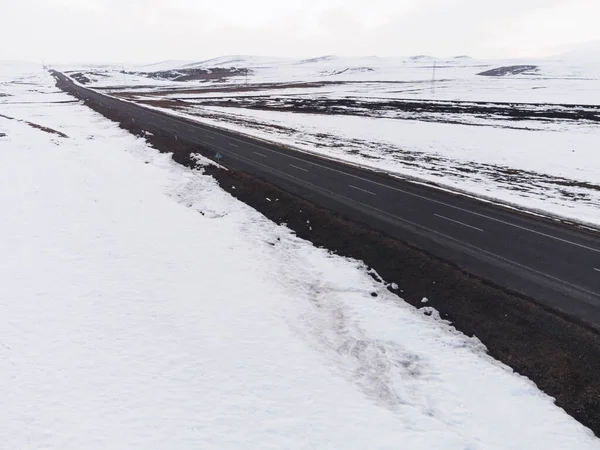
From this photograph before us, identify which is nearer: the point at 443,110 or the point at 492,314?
the point at 492,314

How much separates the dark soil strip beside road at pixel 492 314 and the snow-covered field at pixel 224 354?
537 mm

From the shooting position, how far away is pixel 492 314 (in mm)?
14000

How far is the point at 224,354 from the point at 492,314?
8.75 meters

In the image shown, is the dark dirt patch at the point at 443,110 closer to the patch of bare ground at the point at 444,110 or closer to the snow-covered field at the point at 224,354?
the patch of bare ground at the point at 444,110

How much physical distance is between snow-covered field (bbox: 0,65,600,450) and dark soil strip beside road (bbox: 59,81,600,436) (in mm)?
537

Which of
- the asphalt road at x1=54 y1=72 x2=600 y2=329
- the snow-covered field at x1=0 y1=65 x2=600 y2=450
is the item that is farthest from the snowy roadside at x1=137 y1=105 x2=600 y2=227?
the snow-covered field at x1=0 y1=65 x2=600 y2=450

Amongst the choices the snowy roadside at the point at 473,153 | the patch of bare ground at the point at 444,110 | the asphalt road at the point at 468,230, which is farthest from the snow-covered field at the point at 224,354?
the patch of bare ground at the point at 444,110

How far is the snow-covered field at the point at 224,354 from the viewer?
9.78m

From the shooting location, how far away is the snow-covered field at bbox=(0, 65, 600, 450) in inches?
385

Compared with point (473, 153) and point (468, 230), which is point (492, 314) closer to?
point (468, 230)

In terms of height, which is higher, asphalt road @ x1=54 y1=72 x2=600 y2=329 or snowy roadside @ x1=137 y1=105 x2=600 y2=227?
snowy roadside @ x1=137 y1=105 x2=600 y2=227

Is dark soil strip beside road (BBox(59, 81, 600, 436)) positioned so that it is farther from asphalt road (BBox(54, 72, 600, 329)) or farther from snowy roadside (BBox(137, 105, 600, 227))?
snowy roadside (BBox(137, 105, 600, 227))

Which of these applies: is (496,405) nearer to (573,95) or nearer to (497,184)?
(497,184)

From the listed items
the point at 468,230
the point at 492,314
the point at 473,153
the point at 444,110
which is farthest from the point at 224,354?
the point at 444,110
